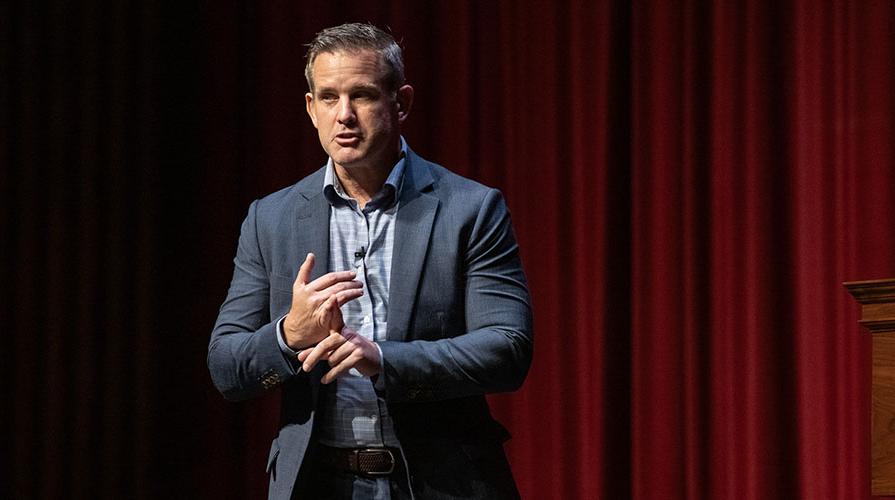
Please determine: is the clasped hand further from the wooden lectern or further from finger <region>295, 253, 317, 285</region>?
the wooden lectern

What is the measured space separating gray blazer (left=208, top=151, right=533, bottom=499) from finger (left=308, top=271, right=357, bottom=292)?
0.12 m

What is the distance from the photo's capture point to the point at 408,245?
6.37 feet

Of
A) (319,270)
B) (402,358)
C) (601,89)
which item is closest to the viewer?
(402,358)

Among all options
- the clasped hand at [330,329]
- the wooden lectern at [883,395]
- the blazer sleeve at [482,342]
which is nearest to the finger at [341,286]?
the clasped hand at [330,329]

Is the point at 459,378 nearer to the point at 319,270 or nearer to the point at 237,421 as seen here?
the point at 319,270

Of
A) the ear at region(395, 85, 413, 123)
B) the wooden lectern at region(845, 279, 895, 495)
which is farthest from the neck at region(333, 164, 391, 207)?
the wooden lectern at region(845, 279, 895, 495)

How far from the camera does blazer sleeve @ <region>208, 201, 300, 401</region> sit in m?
1.84

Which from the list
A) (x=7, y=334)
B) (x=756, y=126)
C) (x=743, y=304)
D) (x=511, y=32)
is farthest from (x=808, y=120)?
(x=7, y=334)

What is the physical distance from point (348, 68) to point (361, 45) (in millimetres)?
51

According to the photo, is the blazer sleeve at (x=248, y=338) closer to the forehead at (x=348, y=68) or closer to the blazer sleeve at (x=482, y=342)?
the blazer sleeve at (x=482, y=342)

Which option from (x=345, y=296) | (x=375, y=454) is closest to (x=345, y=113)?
(x=345, y=296)

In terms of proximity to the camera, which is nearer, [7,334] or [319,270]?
[319,270]

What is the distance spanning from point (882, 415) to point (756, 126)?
1718mm

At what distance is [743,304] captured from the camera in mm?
3566
